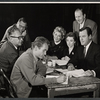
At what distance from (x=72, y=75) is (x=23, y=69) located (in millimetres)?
833

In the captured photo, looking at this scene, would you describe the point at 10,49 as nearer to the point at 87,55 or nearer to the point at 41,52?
the point at 41,52

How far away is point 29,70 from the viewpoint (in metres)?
2.82

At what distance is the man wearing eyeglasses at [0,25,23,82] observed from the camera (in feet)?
9.62

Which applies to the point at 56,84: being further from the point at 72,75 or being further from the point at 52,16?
the point at 52,16

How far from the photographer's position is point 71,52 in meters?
3.02

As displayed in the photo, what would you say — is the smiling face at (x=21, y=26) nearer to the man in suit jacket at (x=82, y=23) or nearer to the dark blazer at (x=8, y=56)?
the dark blazer at (x=8, y=56)

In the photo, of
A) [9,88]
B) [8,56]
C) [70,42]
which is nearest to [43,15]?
[70,42]

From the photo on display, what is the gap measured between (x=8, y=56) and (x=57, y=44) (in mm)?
901

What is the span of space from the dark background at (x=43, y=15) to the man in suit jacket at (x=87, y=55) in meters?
0.26

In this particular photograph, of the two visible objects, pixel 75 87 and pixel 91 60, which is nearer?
pixel 75 87

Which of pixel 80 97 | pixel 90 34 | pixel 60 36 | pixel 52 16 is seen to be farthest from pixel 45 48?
pixel 80 97

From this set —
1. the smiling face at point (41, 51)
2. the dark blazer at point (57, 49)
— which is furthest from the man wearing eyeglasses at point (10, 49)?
the dark blazer at point (57, 49)

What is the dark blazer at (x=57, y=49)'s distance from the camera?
9.79ft

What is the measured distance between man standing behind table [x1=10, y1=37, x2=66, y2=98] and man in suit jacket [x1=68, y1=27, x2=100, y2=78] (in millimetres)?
441
